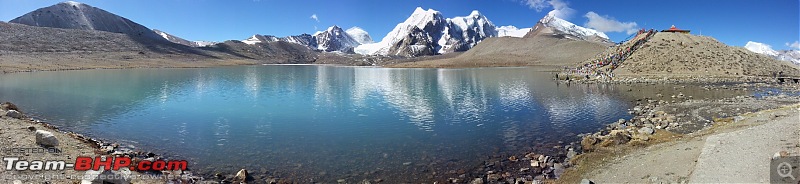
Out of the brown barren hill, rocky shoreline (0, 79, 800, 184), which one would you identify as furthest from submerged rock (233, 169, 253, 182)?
the brown barren hill

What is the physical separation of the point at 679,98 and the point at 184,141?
45.1m

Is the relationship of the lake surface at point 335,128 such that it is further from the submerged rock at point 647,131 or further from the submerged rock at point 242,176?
the submerged rock at point 647,131

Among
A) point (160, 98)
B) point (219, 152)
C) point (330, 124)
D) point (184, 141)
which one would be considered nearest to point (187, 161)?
point (219, 152)

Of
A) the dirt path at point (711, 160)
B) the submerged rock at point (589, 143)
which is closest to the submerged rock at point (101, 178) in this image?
the dirt path at point (711, 160)

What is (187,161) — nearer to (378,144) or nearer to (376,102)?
(378,144)

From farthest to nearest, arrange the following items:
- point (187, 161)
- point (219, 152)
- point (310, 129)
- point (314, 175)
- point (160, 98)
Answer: point (160, 98) → point (310, 129) → point (219, 152) → point (187, 161) → point (314, 175)

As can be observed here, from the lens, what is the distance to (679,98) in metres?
40.4

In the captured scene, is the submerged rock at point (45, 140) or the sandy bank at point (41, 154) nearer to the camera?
the sandy bank at point (41, 154)

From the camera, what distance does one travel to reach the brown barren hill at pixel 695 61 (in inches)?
2672

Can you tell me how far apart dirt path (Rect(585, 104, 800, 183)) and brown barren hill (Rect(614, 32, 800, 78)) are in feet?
203

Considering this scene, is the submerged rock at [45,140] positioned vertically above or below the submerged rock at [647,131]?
above

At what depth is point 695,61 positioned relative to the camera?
7156 cm

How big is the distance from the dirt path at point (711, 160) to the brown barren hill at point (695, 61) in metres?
61.9

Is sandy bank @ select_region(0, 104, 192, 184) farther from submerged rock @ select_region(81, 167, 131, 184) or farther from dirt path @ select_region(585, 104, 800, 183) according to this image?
dirt path @ select_region(585, 104, 800, 183)
